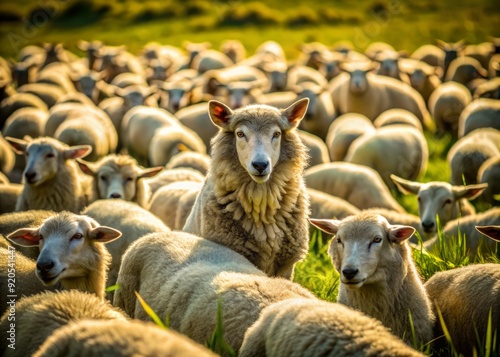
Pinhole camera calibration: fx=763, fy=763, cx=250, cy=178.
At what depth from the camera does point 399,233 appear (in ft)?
15.9

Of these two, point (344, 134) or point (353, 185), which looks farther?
point (344, 134)

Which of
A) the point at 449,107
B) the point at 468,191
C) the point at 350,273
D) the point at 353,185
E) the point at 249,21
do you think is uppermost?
the point at 350,273

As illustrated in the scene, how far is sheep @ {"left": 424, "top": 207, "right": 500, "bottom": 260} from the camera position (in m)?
6.50

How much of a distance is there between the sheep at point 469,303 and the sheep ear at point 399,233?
0.47 m

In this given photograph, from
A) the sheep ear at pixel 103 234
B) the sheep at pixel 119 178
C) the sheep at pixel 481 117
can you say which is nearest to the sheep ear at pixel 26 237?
the sheep ear at pixel 103 234

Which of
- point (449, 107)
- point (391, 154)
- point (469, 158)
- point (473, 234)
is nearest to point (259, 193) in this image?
point (473, 234)

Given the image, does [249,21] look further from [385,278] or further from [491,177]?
[385,278]

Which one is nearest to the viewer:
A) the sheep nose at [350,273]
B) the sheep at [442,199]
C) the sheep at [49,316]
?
the sheep at [49,316]

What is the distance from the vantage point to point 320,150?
1077 centimetres

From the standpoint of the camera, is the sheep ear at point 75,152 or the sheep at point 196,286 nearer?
the sheep at point 196,286

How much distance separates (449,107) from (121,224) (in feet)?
29.3

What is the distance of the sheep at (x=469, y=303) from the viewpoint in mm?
4566

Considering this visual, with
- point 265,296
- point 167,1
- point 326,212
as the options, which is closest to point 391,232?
point 265,296

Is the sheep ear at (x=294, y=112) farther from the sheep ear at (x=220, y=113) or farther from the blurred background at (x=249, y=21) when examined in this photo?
the blurred background at (x=249, y=21)
